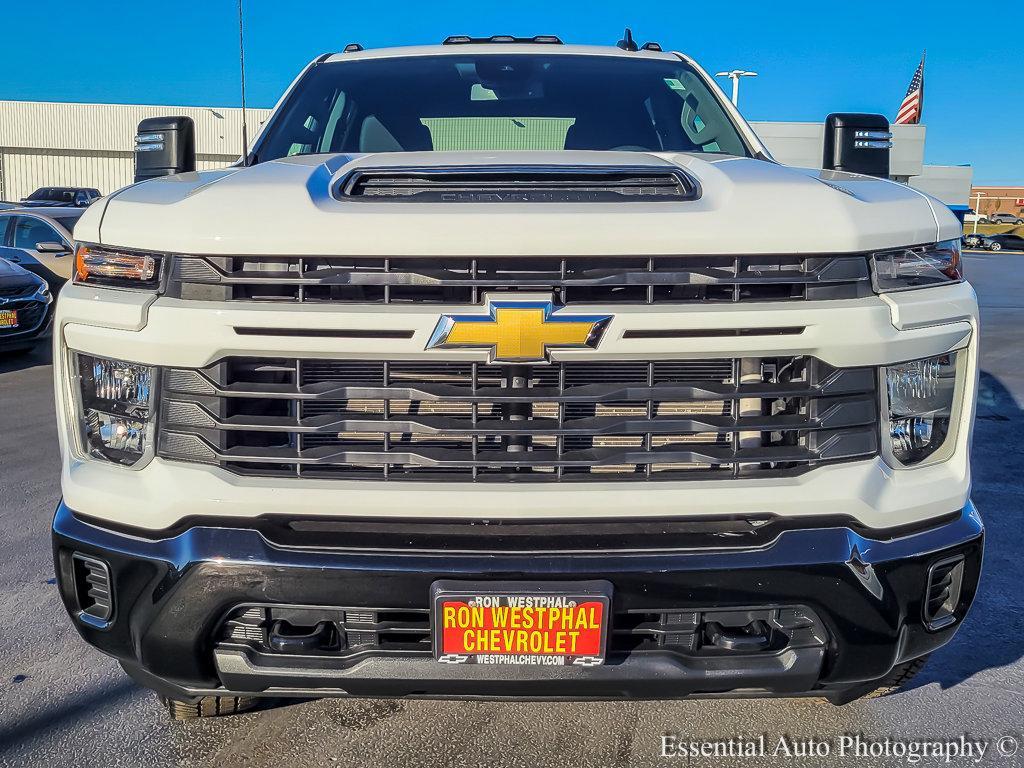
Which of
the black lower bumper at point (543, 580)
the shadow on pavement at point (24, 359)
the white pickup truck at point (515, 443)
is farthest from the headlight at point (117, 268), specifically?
the shadow on pavement at point (24, 359)

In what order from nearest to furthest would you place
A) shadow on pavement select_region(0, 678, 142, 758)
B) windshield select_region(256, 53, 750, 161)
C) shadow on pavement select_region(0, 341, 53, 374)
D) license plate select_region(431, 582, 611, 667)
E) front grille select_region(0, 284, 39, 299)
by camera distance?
license plate select_region(431, 582, 611, 667)
shadow on pavement select_region(0, 678, 142, 758)
windshield select_region(256, 53, 750, 161)
front grille select_region(0, 284, 39, 299)
shadow on pavement select_region(0, 341, 53, 374)

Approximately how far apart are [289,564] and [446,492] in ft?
1.29

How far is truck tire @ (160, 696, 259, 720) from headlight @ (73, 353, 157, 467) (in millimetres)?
816

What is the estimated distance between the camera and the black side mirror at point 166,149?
10.1ft

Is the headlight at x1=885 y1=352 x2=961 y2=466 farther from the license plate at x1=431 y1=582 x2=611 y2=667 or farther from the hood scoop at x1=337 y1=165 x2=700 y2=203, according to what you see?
the license plate at x1=431 y1=582 x2=611 y2=667

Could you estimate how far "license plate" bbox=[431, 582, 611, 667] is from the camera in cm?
188

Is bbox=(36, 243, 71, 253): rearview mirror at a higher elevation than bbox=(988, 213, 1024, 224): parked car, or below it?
higher

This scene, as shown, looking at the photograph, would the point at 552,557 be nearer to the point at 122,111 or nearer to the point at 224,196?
the point at 224,196

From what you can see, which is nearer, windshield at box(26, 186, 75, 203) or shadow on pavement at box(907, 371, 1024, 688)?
shadow on pavement at box(907, 371, 1024, 688)

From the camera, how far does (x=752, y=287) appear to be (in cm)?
202

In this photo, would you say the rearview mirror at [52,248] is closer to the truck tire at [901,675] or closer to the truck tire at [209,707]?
the truck tire at [209,707]

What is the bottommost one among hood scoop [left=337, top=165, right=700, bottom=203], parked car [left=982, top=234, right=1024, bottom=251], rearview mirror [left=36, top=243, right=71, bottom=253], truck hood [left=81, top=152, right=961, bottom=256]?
parked car [left=982, top=234, right=1024, bottom=251]

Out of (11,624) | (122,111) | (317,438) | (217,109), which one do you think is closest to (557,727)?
(317,438)

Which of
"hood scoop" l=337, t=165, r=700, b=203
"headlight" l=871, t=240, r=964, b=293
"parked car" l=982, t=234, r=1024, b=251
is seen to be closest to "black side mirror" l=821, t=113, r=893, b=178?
"headlight" l=871, t=240, r=964, b=293
